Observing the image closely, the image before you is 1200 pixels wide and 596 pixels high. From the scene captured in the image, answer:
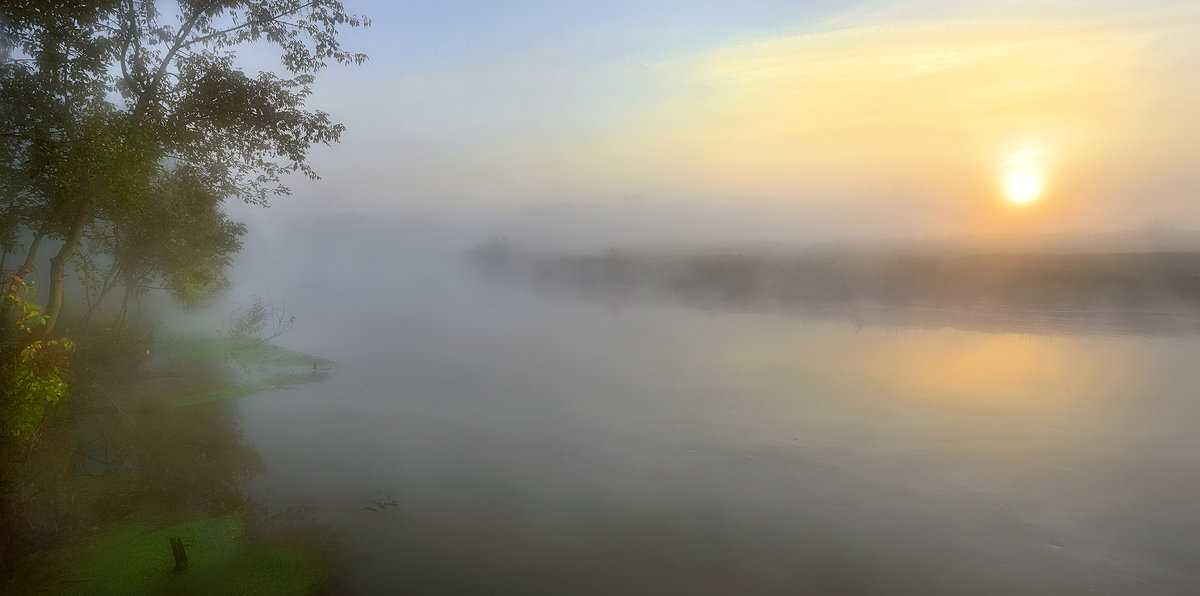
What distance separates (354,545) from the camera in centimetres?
836

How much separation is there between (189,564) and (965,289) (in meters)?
36.9

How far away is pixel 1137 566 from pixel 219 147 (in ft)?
60.1

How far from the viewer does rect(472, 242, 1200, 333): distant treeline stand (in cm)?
2747

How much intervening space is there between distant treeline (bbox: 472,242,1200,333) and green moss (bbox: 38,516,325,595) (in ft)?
88.5

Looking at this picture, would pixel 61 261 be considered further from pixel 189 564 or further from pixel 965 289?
pixel 965 289

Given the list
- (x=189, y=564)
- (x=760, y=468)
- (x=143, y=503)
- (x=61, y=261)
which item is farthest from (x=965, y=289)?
(x=61, y=261)

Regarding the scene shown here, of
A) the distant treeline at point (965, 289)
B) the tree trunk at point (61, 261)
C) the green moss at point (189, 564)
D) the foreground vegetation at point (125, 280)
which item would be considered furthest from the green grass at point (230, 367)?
the distant treeline at point (965, 289)

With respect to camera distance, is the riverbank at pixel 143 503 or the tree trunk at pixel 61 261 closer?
the riverbank at pixel 143 503

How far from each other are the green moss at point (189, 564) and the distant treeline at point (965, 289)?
27.0m

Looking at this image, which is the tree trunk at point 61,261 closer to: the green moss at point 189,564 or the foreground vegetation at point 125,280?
the foreground vegetation at point 125,280

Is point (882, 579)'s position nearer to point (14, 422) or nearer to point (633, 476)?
point (633, 476)

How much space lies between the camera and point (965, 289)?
3344 centimetres

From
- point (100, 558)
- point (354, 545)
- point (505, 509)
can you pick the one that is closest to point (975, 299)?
point (505, 509)

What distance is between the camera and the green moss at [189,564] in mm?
7117
